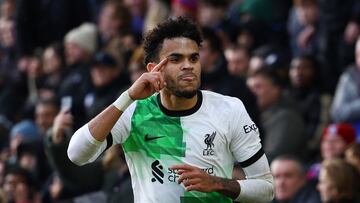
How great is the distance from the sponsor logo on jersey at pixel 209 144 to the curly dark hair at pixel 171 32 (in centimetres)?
55

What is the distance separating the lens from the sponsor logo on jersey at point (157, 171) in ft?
24.3

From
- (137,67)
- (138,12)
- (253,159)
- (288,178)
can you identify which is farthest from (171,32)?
(138,12)

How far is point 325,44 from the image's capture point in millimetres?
12992

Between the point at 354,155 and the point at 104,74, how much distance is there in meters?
3.41

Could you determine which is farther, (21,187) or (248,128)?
(21,187)

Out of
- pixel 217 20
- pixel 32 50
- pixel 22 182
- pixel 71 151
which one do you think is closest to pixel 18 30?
pixel 32 50

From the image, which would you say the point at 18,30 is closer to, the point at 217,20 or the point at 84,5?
the point at 84,5

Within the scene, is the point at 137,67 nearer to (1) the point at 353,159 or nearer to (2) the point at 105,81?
(2) the point at 105,81

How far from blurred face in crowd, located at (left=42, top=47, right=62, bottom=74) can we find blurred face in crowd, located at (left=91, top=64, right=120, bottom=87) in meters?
2.07

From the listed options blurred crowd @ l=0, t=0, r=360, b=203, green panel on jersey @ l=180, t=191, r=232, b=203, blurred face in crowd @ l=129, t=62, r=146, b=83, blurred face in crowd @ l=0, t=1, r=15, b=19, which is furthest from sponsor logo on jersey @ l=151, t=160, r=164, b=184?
blurred face in crowd @ l=0, t=1, r=15, b=19

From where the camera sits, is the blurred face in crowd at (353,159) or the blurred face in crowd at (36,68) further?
the blurred face in crowd at (36,68)

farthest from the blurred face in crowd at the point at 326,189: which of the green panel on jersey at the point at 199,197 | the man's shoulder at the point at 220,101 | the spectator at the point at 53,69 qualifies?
the spectator at the point at 53,69

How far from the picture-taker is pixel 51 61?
15297 millimetres

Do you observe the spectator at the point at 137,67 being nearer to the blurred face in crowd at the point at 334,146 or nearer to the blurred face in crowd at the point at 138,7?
the blurred face in crowd at the point at 334,146
